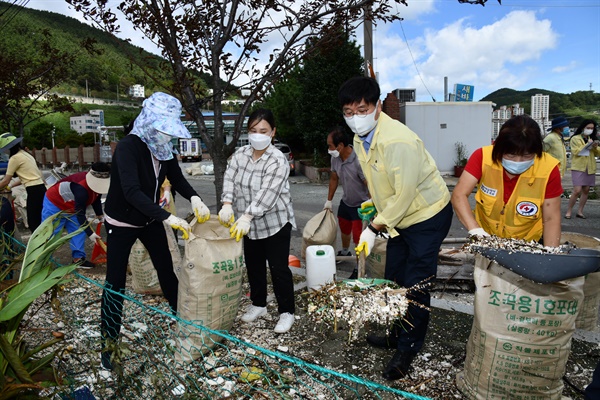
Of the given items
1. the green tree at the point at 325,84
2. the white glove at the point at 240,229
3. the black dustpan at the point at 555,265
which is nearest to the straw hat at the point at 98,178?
the white glove at the point at 240,229

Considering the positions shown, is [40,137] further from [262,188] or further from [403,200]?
[403,200]

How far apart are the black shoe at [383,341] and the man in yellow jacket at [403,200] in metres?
0.30

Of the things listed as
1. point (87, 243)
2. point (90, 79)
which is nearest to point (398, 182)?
point (87, 243)

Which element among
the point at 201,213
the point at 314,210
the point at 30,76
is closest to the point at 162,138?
the point at 201,213

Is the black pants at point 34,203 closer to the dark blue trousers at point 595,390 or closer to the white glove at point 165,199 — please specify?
the white glove at point 165,199

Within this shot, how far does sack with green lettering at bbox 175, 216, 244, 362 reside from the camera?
2.66 metres

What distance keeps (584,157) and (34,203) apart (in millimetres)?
7836

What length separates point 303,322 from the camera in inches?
132

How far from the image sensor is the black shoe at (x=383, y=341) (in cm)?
290

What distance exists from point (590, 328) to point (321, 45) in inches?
119

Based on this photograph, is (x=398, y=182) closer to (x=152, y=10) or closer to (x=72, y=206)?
(x=152, y=10)

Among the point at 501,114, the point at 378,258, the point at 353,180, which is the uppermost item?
the point at 501,114

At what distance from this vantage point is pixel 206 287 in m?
2.68

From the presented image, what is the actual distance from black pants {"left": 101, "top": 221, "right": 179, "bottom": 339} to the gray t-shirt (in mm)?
1996
